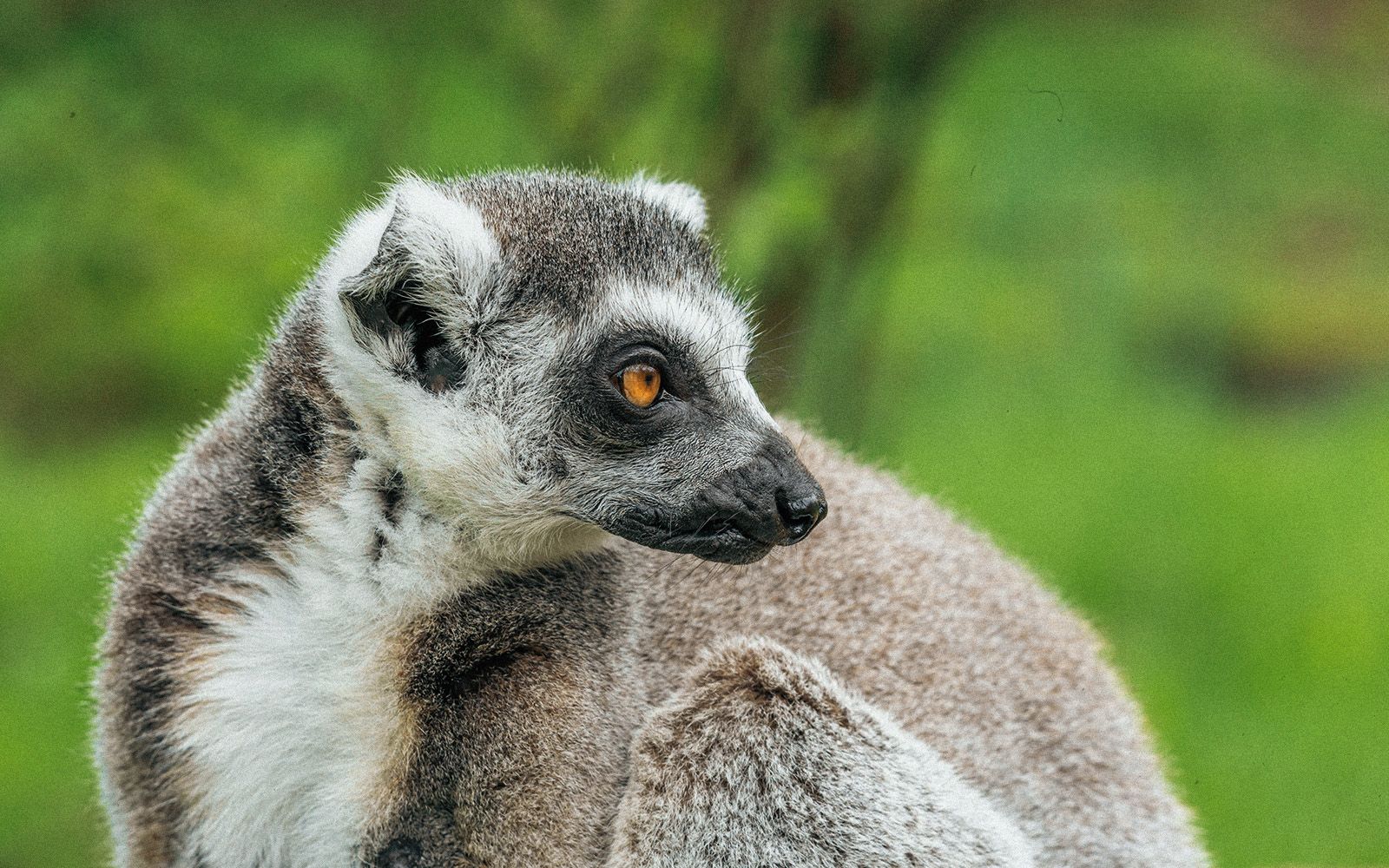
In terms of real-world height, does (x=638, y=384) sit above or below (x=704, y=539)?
above

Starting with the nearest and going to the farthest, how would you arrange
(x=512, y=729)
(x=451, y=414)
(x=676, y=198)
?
(x=512, y=729)
(x=451, y=414)
(x=676, y=198)

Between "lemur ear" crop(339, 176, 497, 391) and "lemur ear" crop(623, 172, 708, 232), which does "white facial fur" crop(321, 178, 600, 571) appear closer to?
"lemur ear" crop(339, 176, 497, 391)

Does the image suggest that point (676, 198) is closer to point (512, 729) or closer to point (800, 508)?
point (800, 508)

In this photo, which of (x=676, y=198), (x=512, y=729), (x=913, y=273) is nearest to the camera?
(x=512, y=729)

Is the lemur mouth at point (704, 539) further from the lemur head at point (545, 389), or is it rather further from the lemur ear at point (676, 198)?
the lemur ear at point (676, 198)

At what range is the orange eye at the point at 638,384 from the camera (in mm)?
3648

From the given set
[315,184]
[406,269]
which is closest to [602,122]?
[315,184]

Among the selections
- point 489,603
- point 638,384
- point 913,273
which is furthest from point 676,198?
point 913,273

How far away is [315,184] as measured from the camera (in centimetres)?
643

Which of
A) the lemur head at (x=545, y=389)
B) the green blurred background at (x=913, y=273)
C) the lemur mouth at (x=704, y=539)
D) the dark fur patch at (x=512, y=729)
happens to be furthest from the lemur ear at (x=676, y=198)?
the dark fur patch at (x=512, y=729)

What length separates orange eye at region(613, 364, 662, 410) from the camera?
3648mm

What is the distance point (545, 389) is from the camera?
12.1 ft

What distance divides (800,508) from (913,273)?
895cm

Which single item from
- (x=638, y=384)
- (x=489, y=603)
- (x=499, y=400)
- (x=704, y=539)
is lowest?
(x=489, y=603)
